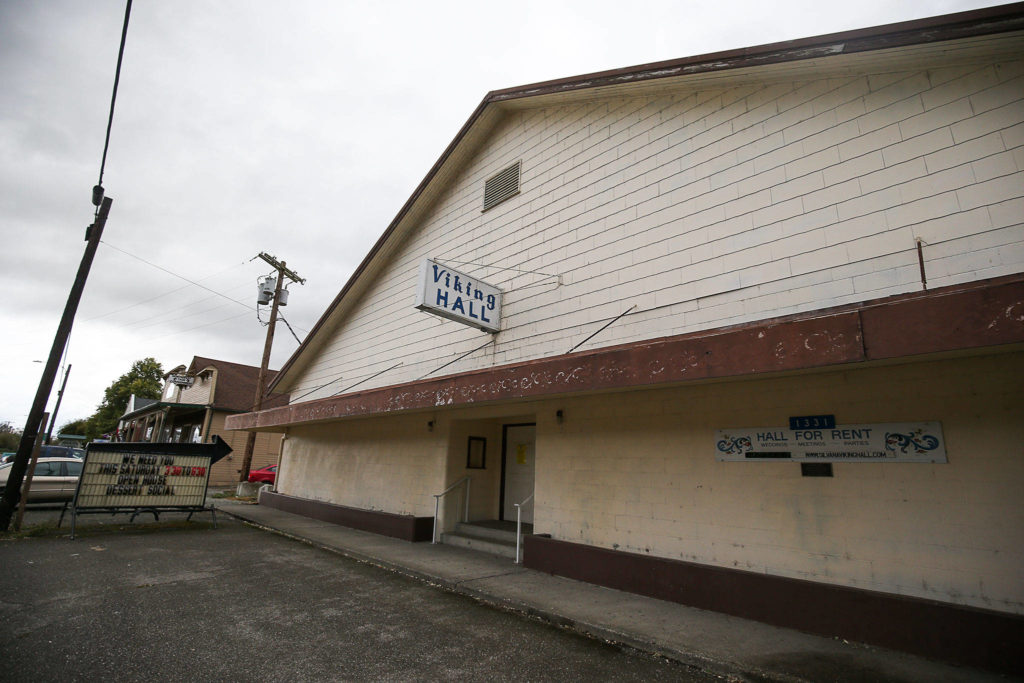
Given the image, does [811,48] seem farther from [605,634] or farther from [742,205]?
[605,634]

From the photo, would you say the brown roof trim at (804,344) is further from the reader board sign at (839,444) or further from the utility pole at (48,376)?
the utility pole at (48,376)

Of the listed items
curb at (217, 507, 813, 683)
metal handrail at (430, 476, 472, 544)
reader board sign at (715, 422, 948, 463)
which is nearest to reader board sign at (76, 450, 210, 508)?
metal handrail at (430, 476, 472, 544)

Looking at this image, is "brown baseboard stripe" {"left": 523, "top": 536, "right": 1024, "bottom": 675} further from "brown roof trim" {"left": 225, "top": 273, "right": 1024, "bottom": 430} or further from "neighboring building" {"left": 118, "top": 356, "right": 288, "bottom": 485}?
"neighboring building" {"left": 118, "top": 356, "right": 288, "bottom": 485}

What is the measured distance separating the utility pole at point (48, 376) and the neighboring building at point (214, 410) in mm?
13538

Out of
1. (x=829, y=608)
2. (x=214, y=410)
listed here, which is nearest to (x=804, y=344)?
(x=829, y=608)

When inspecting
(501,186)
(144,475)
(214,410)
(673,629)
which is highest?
(501,186)

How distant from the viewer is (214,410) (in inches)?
955

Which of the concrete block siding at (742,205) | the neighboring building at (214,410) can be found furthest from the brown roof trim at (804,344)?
the neighboring building at (214,410)

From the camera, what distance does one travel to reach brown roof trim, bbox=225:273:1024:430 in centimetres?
335

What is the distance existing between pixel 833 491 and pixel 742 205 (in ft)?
11.5

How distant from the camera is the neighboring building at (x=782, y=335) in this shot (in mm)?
4141

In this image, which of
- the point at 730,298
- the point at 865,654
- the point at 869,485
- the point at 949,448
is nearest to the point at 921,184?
the point at 730,298

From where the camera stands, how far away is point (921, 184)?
4836 mm

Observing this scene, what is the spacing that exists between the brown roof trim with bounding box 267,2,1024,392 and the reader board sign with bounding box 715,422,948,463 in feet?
12.4
